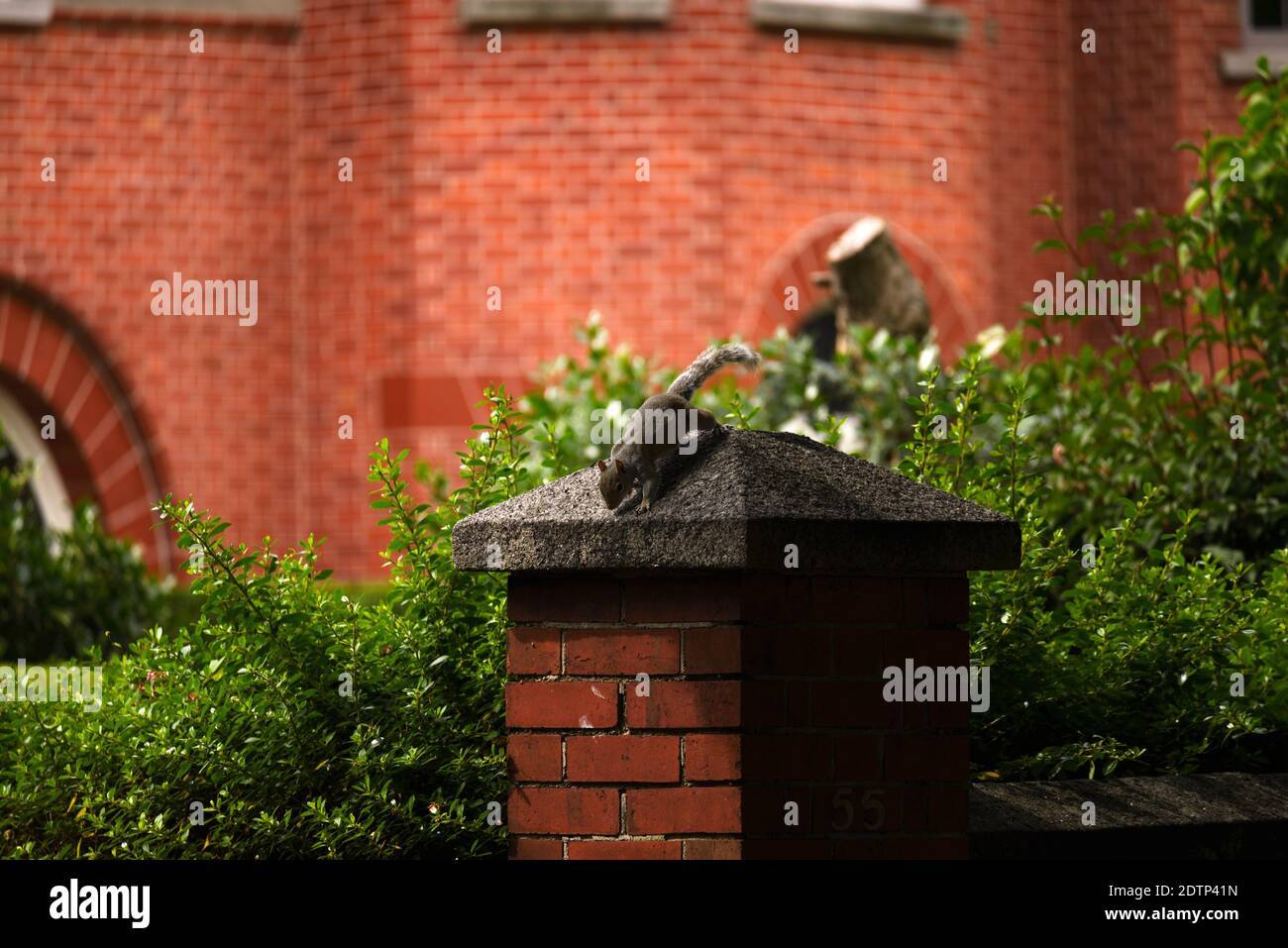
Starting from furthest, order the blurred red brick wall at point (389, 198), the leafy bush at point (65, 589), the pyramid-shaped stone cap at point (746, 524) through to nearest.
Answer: the blurred red brick wall at point (389, 198), the leafy bush at point (65, 589), the pyramid-shaped stone cap at point (746, 524)

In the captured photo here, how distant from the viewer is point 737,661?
298 centimetres

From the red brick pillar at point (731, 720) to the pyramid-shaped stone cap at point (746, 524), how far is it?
2.5 inches

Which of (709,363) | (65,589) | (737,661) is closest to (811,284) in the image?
(65,589)

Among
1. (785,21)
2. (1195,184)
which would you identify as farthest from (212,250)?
(1195,184)

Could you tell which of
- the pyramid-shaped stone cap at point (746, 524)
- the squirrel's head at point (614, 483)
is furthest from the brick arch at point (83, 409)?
the squirrel's head at point (614, 483)

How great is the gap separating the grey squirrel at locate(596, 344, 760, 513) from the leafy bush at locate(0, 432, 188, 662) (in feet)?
14.7

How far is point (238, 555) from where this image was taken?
3.69m

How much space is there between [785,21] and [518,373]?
111 inches

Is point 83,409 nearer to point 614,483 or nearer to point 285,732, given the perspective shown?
point 285,732

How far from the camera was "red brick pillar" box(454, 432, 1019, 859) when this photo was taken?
118 inches

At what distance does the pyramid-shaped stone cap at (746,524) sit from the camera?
117 inches

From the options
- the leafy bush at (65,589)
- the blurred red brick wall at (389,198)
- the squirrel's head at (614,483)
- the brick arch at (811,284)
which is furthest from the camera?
the brick arch at (811,284)

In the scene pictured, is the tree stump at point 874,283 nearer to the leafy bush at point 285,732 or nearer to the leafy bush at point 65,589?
the leafy bush at point 65,589
